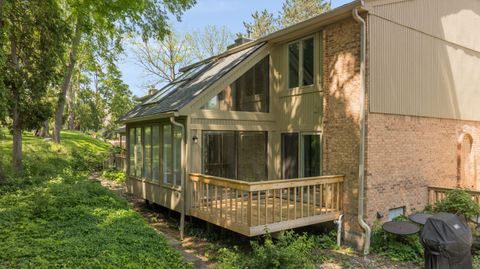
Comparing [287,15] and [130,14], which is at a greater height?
[287,15]

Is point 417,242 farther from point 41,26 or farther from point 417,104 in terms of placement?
point 41,26

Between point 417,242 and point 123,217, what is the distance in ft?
23.3

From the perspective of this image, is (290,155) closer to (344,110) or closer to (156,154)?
(344,110)

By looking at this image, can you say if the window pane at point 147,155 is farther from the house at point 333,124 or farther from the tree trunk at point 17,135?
the tree trunk at point 17,135

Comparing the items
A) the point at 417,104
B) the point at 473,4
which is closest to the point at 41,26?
the point at 417,104

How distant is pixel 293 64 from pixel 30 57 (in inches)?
416

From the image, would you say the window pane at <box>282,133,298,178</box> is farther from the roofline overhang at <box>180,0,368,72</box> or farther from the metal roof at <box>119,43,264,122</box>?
the roofline overhang at <box>180,0,368,72</box>

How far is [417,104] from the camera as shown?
907 centimetres

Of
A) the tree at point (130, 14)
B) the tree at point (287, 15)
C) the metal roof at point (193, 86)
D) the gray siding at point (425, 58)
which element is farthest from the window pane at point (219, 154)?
the tree at point (287, 15)

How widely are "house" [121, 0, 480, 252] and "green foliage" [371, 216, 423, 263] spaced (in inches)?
13.4

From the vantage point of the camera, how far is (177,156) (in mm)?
9734

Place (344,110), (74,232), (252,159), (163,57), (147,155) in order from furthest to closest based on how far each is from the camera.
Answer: (163,57), (147,155), (252,159), (344,110), (74,232)

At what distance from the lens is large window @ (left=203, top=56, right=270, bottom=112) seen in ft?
31.4

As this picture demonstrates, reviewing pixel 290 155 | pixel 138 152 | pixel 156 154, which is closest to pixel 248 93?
pixel 290 155
